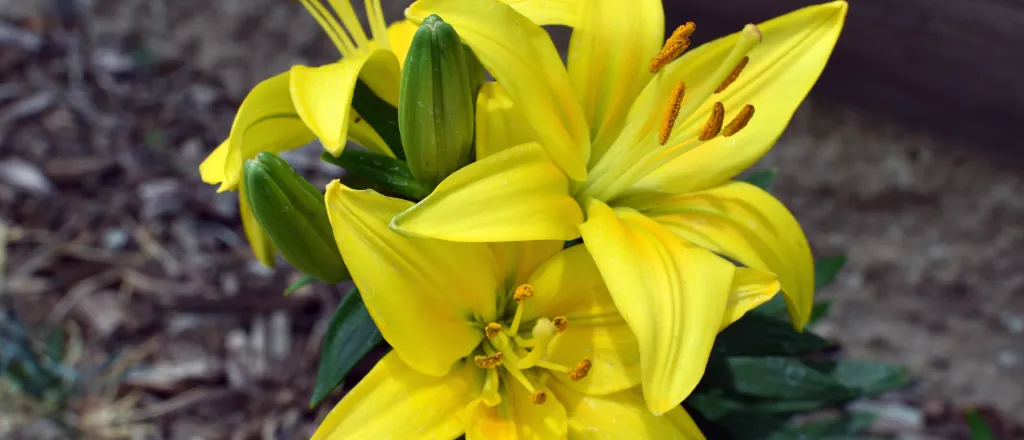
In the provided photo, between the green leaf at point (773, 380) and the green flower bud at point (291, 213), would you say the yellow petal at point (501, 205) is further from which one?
the green leaf at point (773, 380)

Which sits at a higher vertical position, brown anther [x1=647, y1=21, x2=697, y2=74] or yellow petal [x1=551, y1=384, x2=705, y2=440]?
brown anther [x1=647, y1=21, x2=697, y2=74]

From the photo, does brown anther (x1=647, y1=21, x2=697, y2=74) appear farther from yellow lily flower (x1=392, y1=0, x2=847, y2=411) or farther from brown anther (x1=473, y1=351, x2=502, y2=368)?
brown anther (x1=473, y1=351, x2=502, y2=368)

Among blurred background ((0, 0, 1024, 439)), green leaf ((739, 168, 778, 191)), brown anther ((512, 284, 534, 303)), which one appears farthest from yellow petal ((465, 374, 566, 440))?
blurred background ((0, 0, 1024, 439))

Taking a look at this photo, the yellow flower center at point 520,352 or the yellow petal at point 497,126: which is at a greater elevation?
the yellow petal at point 497,126

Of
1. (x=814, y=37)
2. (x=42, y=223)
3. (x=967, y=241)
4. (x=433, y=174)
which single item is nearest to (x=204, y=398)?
(x=42, y=223)

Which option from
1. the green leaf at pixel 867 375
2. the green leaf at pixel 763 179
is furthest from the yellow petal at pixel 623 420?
the green leaf at pixel 867 375
